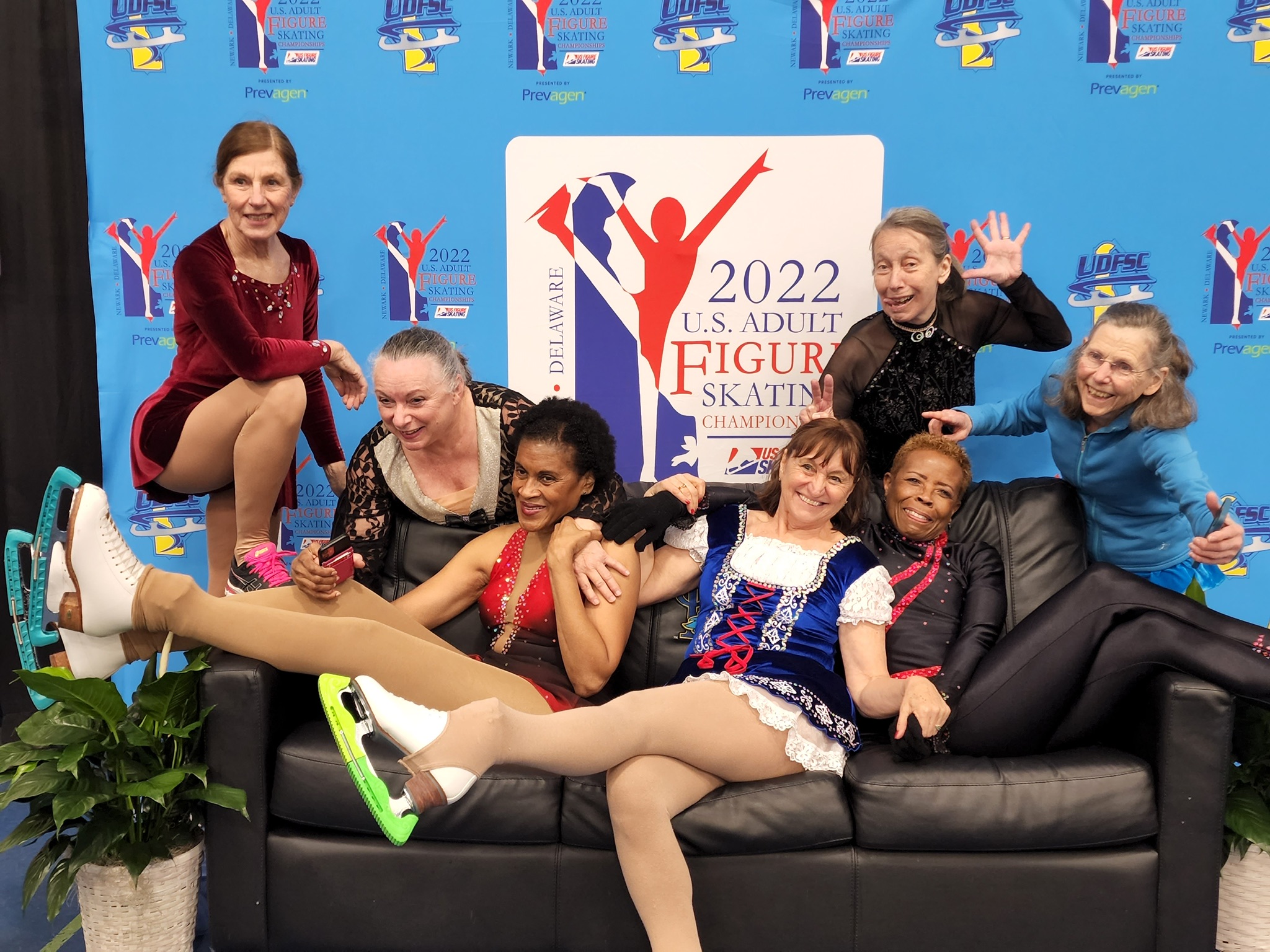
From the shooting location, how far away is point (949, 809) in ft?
6.88

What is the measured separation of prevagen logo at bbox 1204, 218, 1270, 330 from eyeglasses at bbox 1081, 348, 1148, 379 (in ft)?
3.45

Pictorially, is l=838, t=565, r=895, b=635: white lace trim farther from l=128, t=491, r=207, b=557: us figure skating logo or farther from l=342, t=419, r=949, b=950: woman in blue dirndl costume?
l=128, t=491, r=207, b=557: us figure skating logo

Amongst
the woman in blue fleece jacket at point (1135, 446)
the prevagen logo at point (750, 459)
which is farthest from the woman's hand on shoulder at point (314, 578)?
the woman in blue fleece jacket at point (1135, 446)

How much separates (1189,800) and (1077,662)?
1.12ft

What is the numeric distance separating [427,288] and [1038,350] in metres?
1.97

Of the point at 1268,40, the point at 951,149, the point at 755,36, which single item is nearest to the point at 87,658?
the point at 755,36

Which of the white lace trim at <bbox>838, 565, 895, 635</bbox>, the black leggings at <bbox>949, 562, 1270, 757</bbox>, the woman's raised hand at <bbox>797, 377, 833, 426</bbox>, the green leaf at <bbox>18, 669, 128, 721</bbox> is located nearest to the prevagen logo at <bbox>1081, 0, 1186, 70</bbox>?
the woman's raised hand at <bbox>797, 377, 833, 426</bbox>

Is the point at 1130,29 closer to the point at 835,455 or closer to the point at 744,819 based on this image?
the point at 835,455

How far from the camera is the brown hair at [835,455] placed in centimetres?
242

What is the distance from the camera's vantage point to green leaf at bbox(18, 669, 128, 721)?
2.04 metres

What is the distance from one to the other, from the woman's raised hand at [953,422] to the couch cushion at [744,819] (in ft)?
3.78

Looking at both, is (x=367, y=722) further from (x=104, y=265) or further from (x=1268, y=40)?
(x=1268, y=40)

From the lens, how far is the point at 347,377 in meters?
3.13

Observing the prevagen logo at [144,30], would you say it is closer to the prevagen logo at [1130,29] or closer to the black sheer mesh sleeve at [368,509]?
the black sheer mesh sleeve at [368,509]
